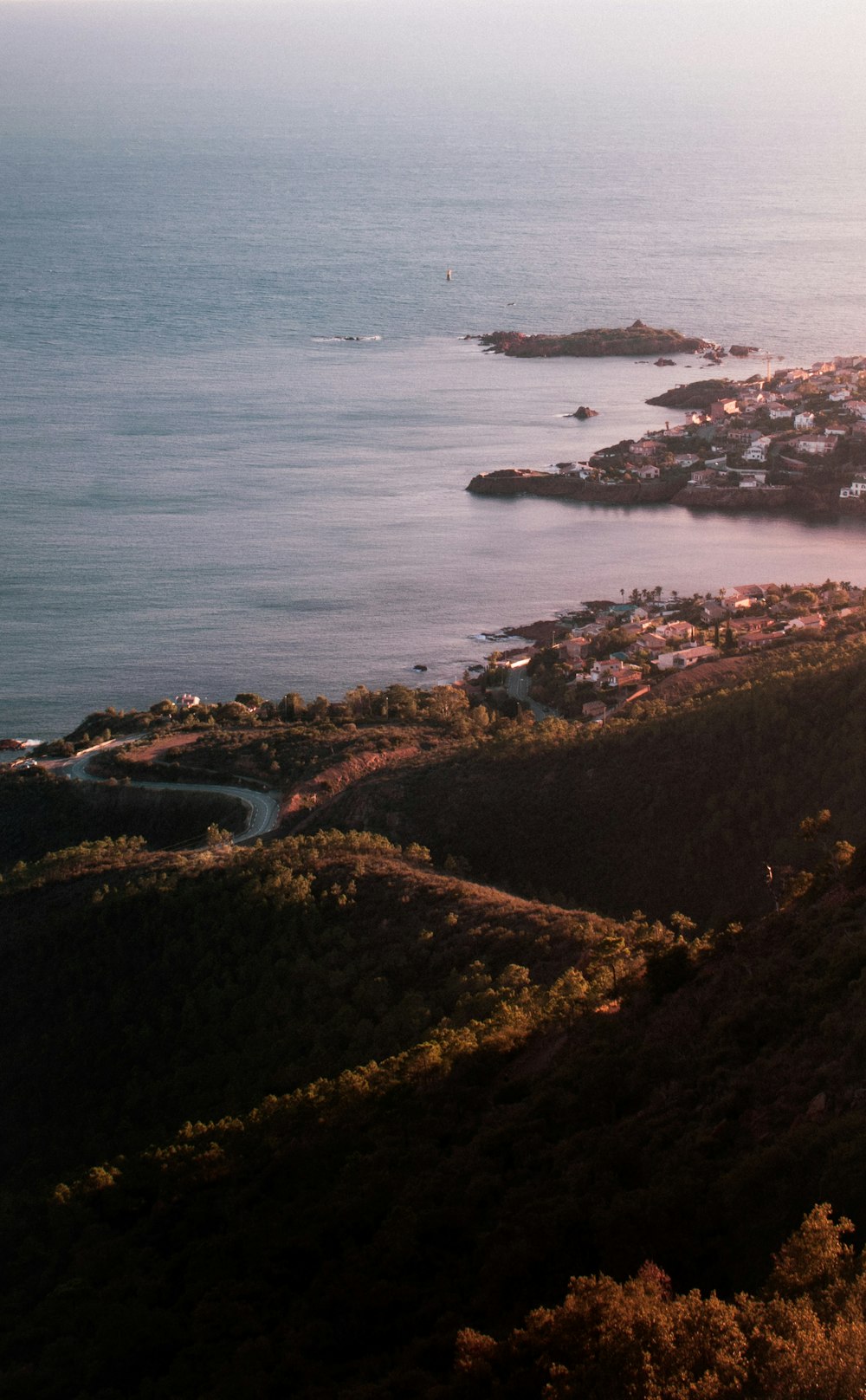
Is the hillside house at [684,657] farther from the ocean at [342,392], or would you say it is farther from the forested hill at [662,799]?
the forested hill at [662,799]

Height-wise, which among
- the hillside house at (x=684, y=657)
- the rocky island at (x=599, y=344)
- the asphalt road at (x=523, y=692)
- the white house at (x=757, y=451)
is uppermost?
the rocky island at (x=599, y=344)

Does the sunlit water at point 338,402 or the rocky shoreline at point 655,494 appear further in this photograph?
the rocky shoreline at point 655,494

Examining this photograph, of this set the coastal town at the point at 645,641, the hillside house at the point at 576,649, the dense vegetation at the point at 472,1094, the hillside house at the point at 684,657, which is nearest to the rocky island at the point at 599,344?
the coastal town at the point at 645,641

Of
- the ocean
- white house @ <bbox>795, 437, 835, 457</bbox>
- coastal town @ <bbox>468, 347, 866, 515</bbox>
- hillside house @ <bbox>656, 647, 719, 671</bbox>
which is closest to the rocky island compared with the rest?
the ocean

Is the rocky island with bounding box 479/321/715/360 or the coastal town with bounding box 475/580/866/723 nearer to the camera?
the coastal town with bounding box 475/580/866/723

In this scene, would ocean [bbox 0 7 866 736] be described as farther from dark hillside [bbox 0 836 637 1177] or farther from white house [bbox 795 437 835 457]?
dark hillside [bbox 0 836 637 1177]

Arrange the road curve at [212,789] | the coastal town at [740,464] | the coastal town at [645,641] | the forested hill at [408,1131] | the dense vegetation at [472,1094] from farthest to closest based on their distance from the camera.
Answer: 1. the coastal town at [740,464]
2. the coastal town at [645,641]
3. the road curve at [212,789]
4. the forested hill at [408,1131]
5. the dense vegetation at [472,1094]
